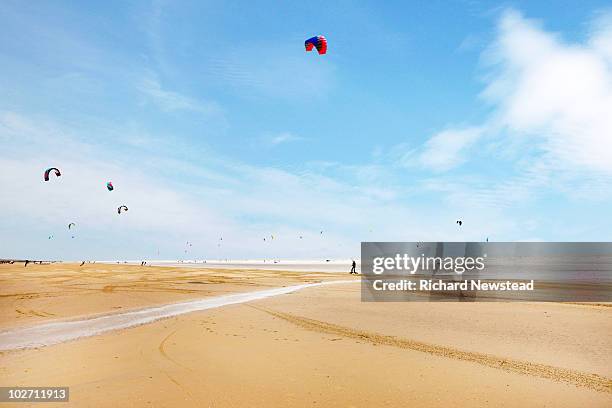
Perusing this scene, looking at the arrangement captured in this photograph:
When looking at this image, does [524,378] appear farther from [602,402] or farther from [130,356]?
[130,356]

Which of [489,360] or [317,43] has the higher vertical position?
[317,43]

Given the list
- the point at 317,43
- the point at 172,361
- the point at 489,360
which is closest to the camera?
the point at 172,361

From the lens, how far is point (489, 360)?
7.50 meters

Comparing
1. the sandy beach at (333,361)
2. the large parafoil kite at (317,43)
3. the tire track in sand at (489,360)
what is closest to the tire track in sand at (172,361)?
the sandy beach at (333,361)

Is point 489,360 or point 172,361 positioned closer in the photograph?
point 172,361

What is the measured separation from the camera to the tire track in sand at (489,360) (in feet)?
20.6

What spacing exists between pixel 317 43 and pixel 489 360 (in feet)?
70.2

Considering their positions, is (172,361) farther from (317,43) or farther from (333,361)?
(317,43)

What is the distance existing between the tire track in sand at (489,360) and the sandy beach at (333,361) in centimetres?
2

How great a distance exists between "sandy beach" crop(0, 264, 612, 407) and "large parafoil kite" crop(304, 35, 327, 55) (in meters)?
17.2

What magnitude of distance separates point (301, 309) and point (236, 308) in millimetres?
2702

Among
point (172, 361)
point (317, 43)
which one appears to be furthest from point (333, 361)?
point (317, 43)

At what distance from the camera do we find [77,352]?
8078 mm

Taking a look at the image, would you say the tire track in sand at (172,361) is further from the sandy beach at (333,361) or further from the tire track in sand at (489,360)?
the tire track in sand at (489,360)
